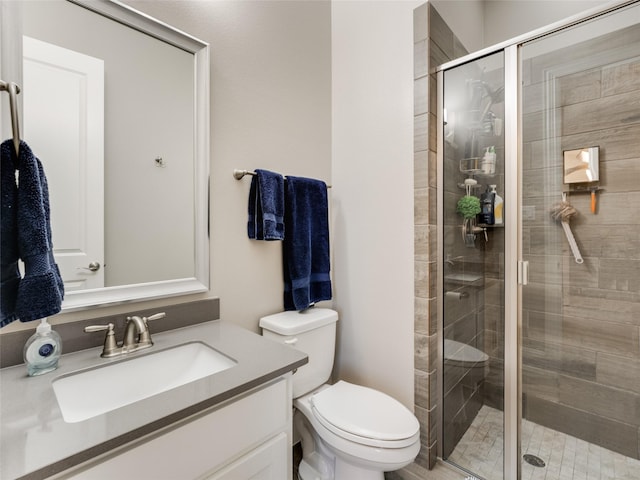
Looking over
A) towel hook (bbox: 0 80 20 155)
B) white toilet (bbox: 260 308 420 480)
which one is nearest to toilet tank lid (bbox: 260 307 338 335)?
white toilet (bbox: 260 308 420 480)

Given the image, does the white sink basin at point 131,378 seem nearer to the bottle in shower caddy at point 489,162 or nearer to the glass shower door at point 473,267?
the glass shower door at point 473,267

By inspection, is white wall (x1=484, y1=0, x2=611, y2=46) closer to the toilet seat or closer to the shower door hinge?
the shower door hinge

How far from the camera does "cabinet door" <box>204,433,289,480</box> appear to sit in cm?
79

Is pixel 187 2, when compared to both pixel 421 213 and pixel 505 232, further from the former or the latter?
pixel 505 232

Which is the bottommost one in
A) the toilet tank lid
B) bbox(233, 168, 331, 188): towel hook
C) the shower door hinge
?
the toilet tank lid

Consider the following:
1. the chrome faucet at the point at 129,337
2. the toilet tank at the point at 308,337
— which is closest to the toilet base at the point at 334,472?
the toilet tank at the point at 308,337

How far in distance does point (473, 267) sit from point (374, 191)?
2.12 feet

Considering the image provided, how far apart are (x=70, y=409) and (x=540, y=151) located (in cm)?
199

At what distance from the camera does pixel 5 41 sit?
0.84 meters

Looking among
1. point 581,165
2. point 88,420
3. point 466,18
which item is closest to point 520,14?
point 466,18

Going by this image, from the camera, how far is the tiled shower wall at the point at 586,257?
1.41 metres

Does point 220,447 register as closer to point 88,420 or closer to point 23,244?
point 88,420

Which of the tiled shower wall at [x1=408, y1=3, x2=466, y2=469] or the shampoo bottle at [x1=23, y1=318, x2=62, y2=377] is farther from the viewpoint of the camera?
the tiled shower wall at [x1=408, y1=3, x2=466, y2=469]

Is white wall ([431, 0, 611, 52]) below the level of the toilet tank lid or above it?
above
